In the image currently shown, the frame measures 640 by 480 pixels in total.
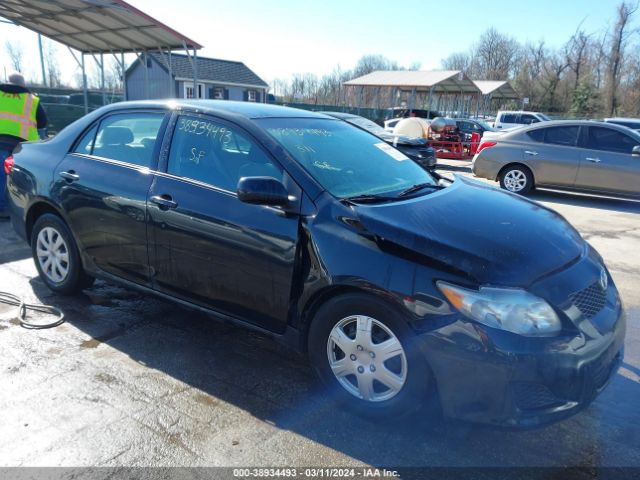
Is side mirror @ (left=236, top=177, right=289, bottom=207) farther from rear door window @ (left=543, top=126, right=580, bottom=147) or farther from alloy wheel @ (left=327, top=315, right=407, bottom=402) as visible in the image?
rear door window @ (left=543, top=126, right=580, bottom=147)

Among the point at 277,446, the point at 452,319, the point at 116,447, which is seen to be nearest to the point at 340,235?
the point at 452,319

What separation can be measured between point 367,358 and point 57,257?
9.89 ft

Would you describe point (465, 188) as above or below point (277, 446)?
above

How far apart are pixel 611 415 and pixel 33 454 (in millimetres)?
3136

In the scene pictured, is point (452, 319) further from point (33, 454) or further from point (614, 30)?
point (614, 30)

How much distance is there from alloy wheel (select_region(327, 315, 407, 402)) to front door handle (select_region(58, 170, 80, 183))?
2.51m

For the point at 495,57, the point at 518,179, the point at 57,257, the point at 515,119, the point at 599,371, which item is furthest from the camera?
the point at 495,57

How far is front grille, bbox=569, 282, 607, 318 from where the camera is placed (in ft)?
8.00

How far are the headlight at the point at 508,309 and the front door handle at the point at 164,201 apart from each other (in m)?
1.91

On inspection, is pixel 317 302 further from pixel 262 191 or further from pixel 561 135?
pixel 561 135

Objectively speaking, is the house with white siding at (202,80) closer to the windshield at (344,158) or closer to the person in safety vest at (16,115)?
the person in safety vest at (16,115)

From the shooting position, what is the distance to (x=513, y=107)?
5538cm

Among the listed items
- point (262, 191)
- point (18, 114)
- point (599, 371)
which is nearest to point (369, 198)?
point (262, 191)

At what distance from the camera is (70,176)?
3.90 metres
